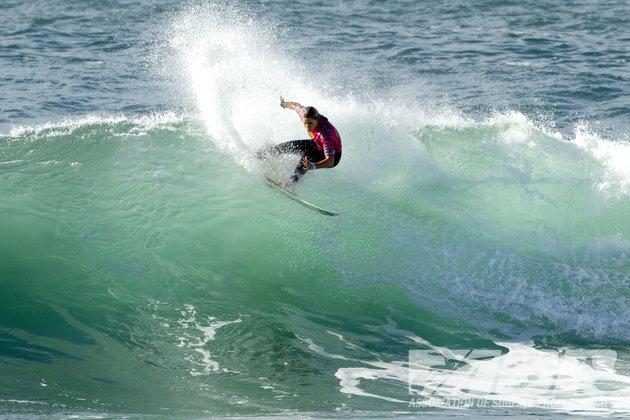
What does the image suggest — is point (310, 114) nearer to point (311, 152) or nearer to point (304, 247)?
point (311, 152)

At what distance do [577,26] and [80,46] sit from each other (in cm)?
1254

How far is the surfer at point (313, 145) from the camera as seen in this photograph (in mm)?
11773

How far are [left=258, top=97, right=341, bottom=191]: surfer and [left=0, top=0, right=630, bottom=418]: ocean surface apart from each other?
7.9 inches

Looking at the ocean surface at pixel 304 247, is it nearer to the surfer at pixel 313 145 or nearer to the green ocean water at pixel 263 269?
the green ocean water at pixel 263 269

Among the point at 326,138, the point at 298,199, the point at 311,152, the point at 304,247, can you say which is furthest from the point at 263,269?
the point at 326,138

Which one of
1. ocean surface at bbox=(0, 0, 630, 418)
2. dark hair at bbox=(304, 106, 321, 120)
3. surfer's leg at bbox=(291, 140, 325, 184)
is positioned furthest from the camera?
surfer's leg at bbox=(291, 140, 325, 184)

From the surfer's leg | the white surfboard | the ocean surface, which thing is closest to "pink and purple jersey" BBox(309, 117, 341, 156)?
the surfer's leg

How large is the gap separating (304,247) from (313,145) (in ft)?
4.52

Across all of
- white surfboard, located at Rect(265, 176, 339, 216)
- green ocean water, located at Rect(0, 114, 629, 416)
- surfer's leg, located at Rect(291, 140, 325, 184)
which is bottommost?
green ocean water, located at Rect(0, 114, 629, 416)

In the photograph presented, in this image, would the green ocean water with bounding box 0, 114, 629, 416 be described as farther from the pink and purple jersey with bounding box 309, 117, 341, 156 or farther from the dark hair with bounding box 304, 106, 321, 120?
the dark hair with bounding box 304, 106, 321, 120

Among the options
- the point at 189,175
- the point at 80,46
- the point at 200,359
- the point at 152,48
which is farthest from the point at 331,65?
the point at 200,359

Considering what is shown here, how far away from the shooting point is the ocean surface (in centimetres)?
900

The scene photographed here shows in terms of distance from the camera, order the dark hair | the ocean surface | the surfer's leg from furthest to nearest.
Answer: the surfer's leg → the dark hair → the ocean surface

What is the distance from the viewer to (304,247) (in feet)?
38.8
